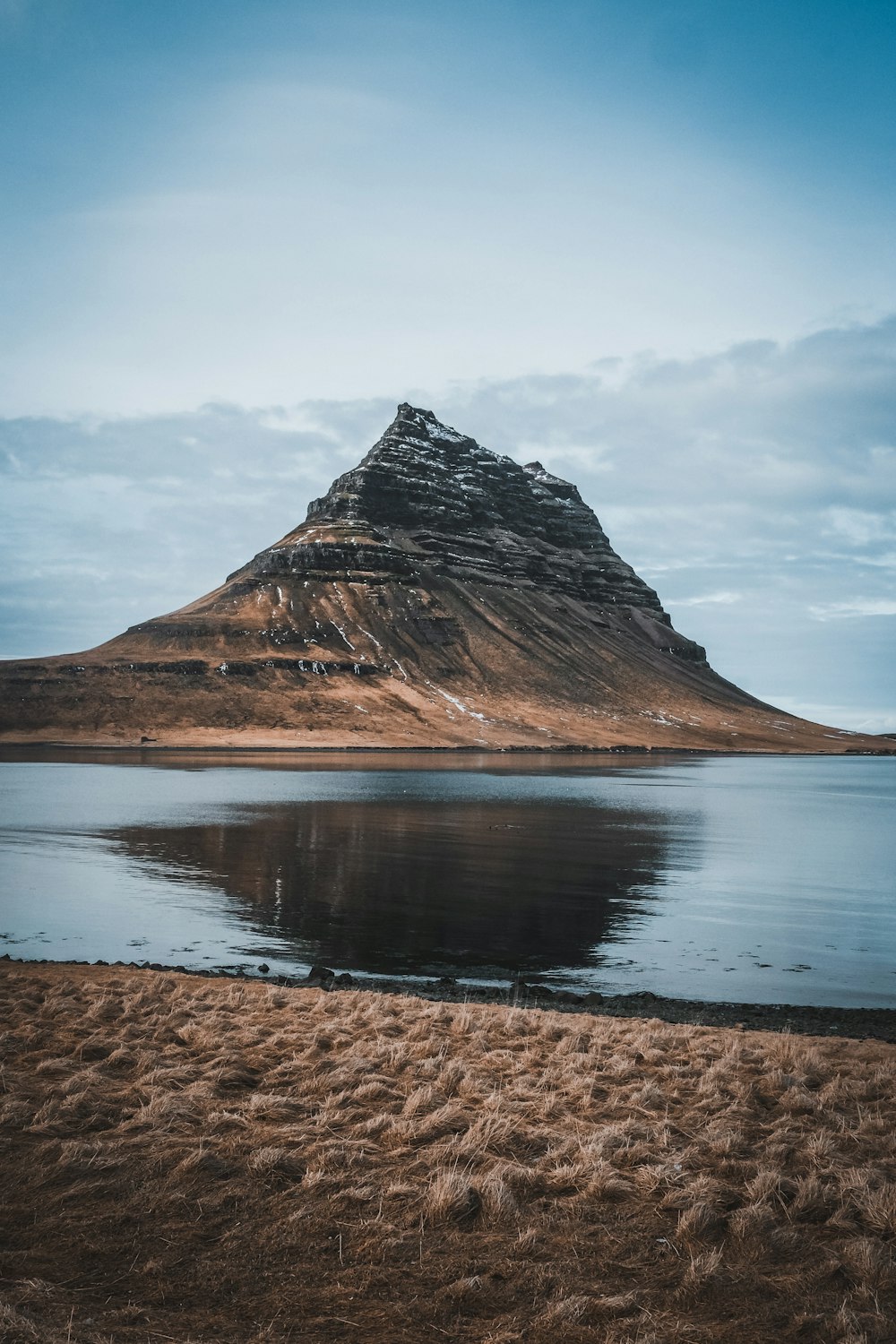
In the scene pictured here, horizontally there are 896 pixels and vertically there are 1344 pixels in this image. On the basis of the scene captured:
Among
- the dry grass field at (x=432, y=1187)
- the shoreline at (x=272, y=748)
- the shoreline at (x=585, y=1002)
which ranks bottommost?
the shoreline at (x=272, y=748)

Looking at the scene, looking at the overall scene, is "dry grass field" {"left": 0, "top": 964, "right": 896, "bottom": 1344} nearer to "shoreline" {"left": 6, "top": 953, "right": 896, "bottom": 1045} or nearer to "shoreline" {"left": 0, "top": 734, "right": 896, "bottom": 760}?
"shoreline" {"left": 6, "top": 953, "right": 896, "bottom": 1045}

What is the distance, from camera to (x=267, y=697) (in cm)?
19375

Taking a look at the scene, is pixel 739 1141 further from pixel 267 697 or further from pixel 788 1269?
pixel 267 697

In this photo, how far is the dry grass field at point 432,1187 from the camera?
718 centimetres

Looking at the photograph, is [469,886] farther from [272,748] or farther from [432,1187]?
[272,748]

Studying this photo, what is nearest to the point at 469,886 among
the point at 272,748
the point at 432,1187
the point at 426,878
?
the point at 426,878

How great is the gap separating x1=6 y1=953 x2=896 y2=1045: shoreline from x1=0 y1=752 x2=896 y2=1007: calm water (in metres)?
1.13

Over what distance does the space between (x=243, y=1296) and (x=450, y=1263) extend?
1.81 m

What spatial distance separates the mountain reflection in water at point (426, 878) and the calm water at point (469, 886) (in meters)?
0.14

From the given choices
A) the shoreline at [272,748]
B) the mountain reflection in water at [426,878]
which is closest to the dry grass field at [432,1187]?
the mountain reflection in water at [426,878]

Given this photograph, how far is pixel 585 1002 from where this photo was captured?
20.4 m

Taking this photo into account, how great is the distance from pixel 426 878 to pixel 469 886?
247cm

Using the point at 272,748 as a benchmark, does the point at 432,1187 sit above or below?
above

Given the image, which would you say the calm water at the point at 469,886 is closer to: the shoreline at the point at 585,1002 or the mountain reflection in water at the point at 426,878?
the mountain reflection in water at the point at 426,878
